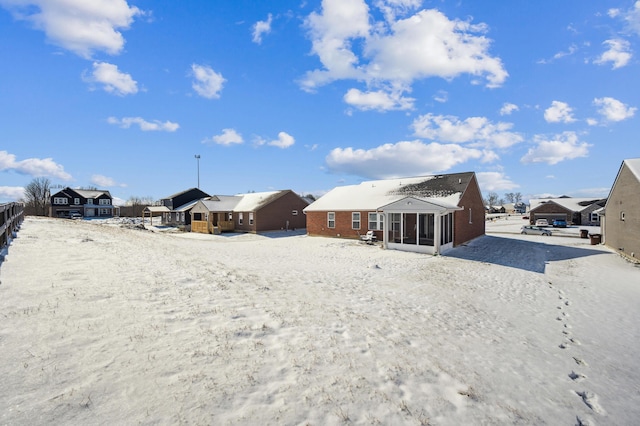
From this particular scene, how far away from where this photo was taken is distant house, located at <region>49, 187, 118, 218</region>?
Answer: 2598 inches

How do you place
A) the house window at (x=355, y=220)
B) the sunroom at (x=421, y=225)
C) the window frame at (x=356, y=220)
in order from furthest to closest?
the house window at (x=355, y=220)
the window frame at (x=356, y=220)
the sunroom at (x=421, y=225)

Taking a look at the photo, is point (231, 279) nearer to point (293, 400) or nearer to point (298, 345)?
point (298, 345)

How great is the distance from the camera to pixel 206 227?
36.9 m

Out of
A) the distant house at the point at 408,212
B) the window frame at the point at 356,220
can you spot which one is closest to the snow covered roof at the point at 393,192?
the distant house at the point at 408,212

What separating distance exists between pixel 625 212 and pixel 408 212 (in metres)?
14.3

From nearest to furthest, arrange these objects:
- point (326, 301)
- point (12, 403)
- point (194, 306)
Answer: point (12, 403) < point (194, 306) < point (326, 301)

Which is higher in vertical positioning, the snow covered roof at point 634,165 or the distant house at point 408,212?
the snow covered roof at point 634,165

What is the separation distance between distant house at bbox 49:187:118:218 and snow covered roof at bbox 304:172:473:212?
213 ft

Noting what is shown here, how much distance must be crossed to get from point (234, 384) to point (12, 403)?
2.46 metres

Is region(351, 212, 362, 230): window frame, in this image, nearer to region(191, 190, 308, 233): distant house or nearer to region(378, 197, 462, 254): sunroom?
region(378, 197, 462, 254): sunroom

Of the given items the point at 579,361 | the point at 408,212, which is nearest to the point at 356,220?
the point at 408,212

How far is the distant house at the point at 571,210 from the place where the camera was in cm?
5331

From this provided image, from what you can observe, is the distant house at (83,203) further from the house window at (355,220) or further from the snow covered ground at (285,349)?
the snow covered ground at (285,349)

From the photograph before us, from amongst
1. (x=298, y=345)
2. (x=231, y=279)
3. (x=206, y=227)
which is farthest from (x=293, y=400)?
(x=206, y=227)
